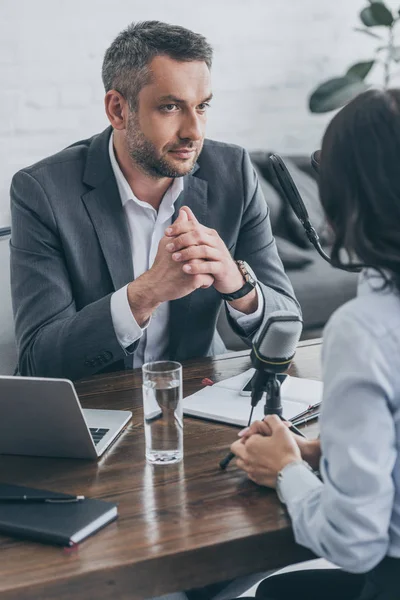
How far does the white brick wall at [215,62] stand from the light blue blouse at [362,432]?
2095 mm

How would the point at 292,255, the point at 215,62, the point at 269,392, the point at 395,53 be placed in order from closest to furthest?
the point at 269,392
the point at 292,255
the point at 215,62
the point at 395,53

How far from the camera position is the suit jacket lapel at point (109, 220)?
6.04 ft

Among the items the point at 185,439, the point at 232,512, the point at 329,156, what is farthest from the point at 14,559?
the point at 329,156

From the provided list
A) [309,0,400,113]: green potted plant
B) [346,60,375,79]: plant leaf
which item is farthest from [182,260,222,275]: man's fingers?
[346,60,375,79]: plant leaf

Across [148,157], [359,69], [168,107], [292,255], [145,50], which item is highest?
[145,50]

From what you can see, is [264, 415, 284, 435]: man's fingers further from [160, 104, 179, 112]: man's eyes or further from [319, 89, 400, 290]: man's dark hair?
[160, 104, 179, 112]: man's eyes

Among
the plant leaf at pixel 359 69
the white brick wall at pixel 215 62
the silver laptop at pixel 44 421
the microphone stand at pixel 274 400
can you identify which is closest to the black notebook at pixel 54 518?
the silver laptop at pixel 44 421

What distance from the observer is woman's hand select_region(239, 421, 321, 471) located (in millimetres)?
1151

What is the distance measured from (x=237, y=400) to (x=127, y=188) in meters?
0.69

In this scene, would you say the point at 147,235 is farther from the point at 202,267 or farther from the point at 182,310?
the point at 202,267

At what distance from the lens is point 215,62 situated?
10.5 ft

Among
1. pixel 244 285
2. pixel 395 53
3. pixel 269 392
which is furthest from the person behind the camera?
pixel 395 53

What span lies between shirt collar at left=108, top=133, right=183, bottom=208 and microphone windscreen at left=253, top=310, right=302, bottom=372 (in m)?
0.80

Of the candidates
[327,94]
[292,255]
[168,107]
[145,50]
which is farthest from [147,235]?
[327,94]
